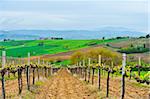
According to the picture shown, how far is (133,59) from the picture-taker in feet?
277

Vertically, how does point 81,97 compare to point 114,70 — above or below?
below

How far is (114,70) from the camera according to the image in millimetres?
25062

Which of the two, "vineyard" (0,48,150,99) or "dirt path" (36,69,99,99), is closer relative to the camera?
"vineyard" (0,48,150,99)

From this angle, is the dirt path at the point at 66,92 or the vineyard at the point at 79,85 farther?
the dirt path at the point at 66,92

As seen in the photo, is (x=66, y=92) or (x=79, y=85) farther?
(x=79, y=85)

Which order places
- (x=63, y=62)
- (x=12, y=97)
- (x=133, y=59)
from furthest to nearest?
(x=63, y=62) < (x=133, y=59) < (x=12, y=97)

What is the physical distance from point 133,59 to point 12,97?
62.1m

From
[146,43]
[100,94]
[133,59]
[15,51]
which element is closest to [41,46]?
[15,51]

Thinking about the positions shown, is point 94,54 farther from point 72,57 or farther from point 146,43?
point 146,43

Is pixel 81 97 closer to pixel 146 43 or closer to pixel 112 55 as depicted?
pixel 112 55

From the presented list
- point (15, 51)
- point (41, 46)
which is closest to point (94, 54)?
point (15, 51)

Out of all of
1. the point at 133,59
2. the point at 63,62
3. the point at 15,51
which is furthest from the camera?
the point at 15,51

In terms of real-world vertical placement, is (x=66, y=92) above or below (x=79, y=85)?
above

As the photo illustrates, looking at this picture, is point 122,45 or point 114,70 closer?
point 114,70
